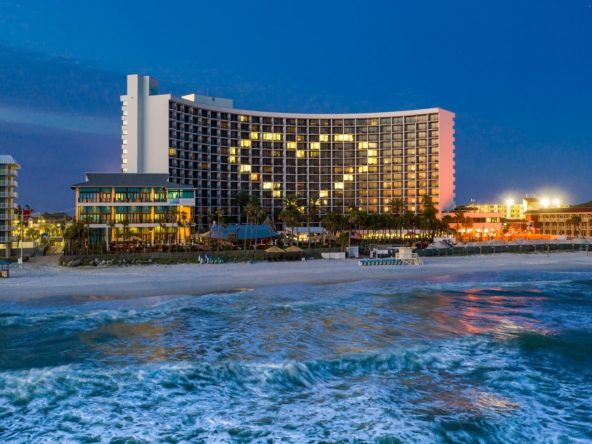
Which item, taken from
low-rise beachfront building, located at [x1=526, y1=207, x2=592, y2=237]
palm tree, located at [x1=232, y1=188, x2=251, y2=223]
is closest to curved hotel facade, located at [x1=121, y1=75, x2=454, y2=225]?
palm tree, located at [x1=232, y1=188, x2=251, y2=223]

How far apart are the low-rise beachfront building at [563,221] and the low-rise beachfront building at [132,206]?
90.7m

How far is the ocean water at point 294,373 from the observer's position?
1225 cm

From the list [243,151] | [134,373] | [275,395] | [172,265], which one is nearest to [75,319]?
[134,373]

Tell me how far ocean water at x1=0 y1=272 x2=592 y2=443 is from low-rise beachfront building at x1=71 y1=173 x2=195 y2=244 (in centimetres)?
4582

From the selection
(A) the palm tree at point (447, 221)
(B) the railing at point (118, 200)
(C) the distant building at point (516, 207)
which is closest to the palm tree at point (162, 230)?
(B) the railing at point (118, 200)

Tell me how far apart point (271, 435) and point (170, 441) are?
252 centimetres

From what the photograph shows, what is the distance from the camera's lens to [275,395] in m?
14.5

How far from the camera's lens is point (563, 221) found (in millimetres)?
117000

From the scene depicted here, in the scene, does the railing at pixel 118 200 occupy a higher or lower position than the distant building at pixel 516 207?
lower

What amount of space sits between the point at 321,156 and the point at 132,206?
60.0 metres

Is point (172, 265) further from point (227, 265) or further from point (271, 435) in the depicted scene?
point (271, 435)

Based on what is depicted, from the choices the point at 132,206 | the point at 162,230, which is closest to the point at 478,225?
the point at 162,230

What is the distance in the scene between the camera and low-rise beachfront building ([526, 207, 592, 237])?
368ft

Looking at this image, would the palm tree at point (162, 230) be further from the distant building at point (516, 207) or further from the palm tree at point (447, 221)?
the distant building at point (516, 207)
